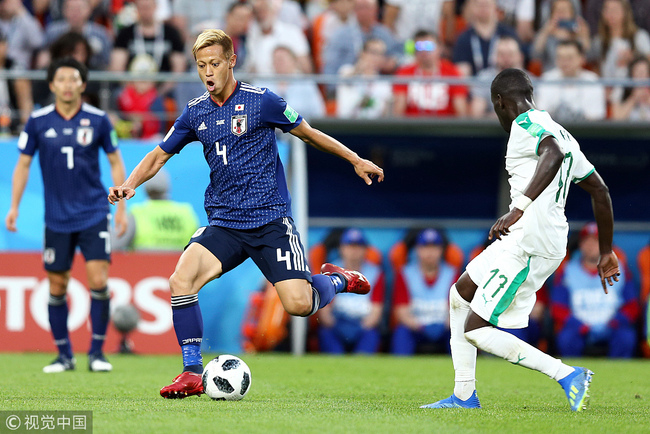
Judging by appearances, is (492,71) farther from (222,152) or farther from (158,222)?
(222,152)

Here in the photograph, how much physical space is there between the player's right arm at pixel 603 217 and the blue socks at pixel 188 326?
266 cm

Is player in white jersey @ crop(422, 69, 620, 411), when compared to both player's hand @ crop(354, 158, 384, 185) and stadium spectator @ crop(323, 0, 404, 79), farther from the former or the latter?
stadium spectator @ crop(323, 0, 404, 79)

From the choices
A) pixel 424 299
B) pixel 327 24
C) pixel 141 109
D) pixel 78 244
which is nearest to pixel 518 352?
pixel 78 244

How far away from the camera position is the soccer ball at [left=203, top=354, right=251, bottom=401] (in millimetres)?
6164

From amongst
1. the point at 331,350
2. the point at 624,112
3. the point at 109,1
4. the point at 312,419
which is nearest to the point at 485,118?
the point at 624,112

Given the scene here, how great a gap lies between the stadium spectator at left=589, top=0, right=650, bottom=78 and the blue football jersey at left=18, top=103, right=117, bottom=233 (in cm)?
795

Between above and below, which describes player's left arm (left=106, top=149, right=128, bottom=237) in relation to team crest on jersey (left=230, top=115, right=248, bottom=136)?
below

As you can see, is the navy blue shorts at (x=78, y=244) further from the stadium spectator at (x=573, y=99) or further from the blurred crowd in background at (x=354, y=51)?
the stadium spectator at (x=573, y=99)

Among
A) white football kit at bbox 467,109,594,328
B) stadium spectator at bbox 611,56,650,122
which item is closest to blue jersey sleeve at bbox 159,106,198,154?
white football kit at bbox 467,109,594,328

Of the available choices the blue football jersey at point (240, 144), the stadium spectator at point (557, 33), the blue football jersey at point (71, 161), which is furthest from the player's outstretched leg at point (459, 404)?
the stadium spectator at point (557, 33)

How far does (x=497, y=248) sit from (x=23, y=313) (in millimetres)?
7060

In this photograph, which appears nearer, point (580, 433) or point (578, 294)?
point (580, 433)

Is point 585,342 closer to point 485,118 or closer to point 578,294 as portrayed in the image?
point 578,294

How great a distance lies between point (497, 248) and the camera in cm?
610
